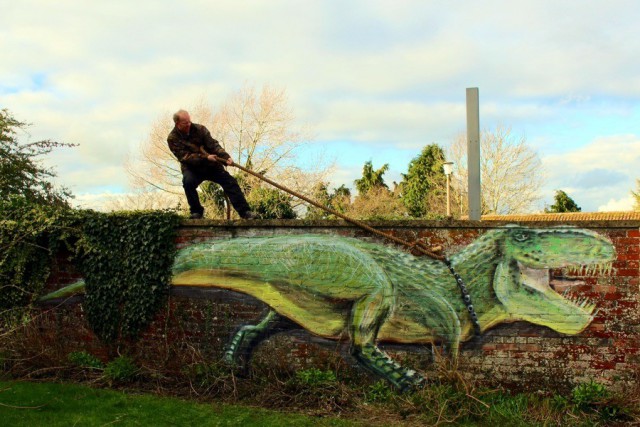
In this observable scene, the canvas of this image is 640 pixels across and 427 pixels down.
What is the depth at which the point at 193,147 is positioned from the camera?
7258mm

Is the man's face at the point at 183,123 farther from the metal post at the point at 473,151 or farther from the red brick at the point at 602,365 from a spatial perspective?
the red brick at the point at 602,365

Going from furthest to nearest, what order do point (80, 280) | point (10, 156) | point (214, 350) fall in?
point (10, 156) < point (80, 280) < point (214, 350)

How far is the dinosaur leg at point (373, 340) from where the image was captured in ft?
21.1

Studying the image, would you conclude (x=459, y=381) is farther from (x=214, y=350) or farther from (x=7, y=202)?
(x=7, y=202)

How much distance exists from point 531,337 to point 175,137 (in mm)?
5022

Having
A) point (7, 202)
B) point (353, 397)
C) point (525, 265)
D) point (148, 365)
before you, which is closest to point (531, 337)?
point (525, 265)

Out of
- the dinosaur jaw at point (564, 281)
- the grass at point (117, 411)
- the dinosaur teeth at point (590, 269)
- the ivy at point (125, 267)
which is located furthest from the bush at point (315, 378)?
the dinosaur teeth at point (590, 269)

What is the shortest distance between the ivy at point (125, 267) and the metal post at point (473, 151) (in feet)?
13.5

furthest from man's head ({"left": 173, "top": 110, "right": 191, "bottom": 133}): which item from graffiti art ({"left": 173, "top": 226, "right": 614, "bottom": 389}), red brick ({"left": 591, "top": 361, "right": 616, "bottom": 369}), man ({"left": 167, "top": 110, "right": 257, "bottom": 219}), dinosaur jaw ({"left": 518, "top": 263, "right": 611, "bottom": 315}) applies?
red brick ({"left": 591, "top": 361, "right": 616, "bottom": 369})

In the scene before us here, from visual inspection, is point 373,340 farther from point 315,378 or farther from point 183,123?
point 183,123

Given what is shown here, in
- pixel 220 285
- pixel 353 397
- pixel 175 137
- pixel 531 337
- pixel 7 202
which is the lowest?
pixel 353 397

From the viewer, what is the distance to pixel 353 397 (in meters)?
6.18

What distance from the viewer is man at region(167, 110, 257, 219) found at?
718 cm

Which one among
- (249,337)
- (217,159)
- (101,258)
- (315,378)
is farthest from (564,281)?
(101,258)
